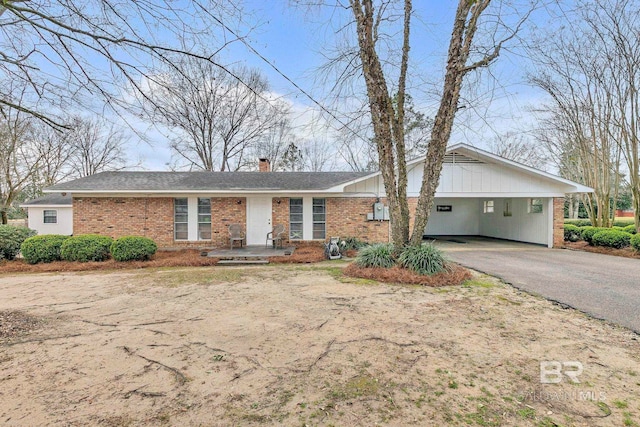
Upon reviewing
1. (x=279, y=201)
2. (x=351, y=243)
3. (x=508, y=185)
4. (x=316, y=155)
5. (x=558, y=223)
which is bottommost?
(x=351, y=243)

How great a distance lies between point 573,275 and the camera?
704 cm

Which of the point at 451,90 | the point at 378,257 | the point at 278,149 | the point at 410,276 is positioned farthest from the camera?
the point at 278,149

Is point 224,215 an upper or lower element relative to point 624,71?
lower

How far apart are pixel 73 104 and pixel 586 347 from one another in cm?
660

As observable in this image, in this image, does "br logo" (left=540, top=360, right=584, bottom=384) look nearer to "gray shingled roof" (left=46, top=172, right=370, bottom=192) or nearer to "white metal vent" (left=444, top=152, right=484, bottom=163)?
"gray shingled roof" (left=46, top=172, right=370, bottom=192)

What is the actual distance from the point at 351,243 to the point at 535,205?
8316 mm

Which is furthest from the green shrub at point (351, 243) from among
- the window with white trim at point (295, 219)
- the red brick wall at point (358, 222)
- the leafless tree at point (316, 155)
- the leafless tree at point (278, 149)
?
the leafless tree at point (316, 155)

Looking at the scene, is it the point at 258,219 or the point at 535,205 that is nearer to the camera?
the point at 258,219

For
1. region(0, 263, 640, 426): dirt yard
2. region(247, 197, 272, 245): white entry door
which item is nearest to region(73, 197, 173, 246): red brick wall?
region(247, 197, 272, 245): white entry door

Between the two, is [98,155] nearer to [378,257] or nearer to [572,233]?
[378,257]

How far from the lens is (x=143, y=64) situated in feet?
11.9

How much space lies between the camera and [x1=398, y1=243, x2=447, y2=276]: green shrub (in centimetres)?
670

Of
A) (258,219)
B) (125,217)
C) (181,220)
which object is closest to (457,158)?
(258,219)

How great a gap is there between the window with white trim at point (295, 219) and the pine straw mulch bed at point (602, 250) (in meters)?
10.4
